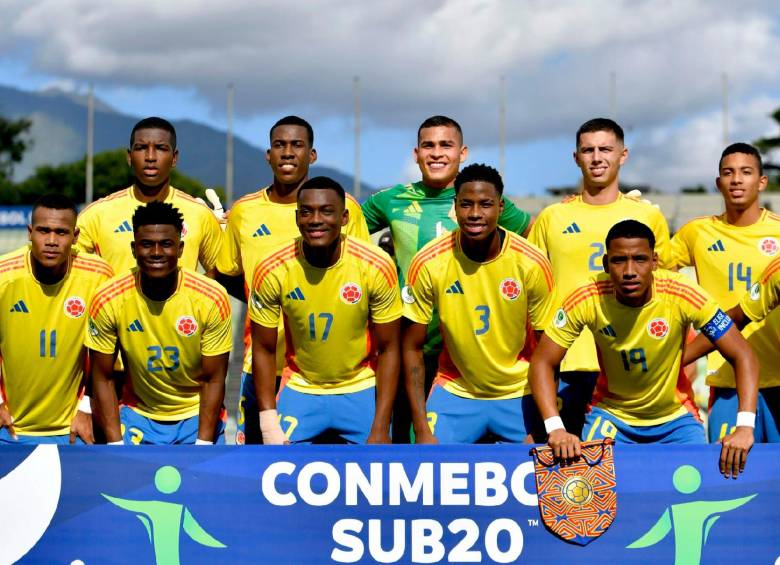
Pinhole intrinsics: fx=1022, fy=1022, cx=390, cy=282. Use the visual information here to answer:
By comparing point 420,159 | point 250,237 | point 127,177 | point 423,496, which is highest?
point 127,177

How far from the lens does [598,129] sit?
252 inches

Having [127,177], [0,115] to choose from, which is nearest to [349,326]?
[127,177]

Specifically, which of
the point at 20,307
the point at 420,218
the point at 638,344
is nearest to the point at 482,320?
the point at 638,344

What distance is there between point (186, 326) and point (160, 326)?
145mm

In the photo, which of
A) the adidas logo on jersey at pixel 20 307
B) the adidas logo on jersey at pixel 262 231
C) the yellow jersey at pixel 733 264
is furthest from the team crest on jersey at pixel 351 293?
the yellow jersey at pixel 733 264

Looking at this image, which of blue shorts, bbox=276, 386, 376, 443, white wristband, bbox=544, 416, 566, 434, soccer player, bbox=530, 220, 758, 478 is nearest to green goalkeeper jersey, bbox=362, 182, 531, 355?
blue shorts, bbox=276, 386, 376, 443

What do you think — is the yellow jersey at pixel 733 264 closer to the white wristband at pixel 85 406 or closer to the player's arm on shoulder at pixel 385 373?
the player's arm on shoulder at pixel 385 373

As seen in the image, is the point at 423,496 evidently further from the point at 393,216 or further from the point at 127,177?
the point at 127,177

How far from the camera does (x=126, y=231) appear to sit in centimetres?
646

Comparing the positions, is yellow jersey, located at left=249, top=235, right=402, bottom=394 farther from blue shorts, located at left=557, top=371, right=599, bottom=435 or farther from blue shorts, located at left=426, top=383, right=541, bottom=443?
blue shorts, located at left=557, top=371, right=599, bottom=435

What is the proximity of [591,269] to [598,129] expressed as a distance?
2.94 ft

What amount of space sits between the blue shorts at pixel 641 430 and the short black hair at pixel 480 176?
1.40 meters

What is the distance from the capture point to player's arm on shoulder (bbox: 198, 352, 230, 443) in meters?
5.65

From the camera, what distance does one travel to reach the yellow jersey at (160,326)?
569 cm
